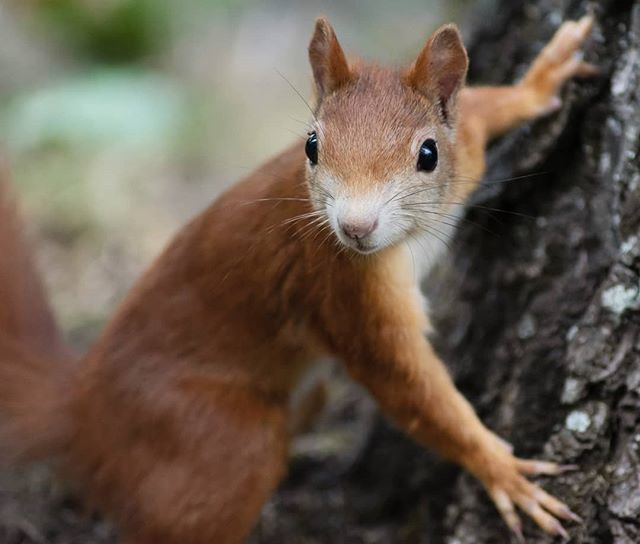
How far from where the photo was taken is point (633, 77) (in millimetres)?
2602

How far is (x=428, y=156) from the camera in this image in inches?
95.3

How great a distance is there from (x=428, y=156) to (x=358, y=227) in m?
0.39

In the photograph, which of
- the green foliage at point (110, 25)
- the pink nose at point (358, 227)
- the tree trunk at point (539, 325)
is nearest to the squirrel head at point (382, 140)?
the pink nose at point (358, 227)

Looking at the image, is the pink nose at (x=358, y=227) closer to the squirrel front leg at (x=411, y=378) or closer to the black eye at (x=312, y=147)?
the black eye at (x=312, y=147)

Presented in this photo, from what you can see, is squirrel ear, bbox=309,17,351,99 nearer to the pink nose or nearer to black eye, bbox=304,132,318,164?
black eye, bbox=304,132,318,164

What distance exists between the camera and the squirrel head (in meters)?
2.25

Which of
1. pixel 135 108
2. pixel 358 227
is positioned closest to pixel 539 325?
pixel 358 227

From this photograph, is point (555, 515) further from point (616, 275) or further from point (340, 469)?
point (340, 469)

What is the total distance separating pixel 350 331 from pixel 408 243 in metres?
0.33

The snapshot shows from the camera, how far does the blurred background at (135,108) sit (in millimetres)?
5043

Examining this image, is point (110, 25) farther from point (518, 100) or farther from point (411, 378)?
point (411, 378)

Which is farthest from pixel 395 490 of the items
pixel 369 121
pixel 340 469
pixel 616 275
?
pixel 369 121

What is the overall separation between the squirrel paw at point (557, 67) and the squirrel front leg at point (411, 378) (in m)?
0.76

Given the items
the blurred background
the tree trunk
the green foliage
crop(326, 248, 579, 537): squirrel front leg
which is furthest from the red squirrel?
the green foliage
